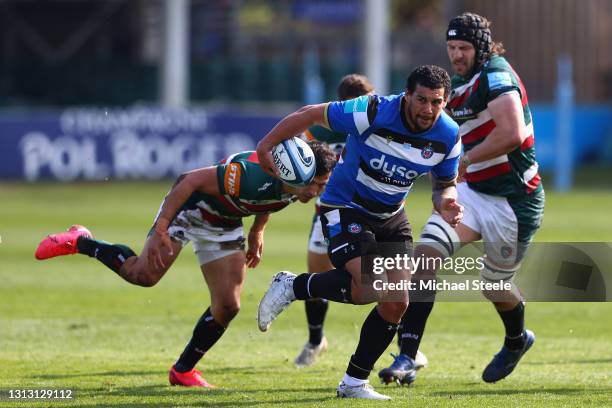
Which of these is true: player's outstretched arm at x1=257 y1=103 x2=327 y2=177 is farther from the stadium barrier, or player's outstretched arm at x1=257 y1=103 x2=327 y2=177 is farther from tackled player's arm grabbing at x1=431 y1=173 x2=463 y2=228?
the stadium barrier

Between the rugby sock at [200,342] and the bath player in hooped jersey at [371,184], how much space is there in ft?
2.22

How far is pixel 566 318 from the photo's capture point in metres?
12.5

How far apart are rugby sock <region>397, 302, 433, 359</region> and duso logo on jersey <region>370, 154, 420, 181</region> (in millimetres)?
1155

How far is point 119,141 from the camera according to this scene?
2788 cm

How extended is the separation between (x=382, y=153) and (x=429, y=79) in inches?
23.2

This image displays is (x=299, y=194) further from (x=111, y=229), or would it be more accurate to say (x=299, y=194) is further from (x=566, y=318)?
(x=111, y=229)

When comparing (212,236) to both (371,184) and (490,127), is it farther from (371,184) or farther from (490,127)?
(490,127)

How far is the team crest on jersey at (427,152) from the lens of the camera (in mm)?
7906

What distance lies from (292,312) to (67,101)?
2779 centimetres

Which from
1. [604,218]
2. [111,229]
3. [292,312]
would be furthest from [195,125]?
[292,312]

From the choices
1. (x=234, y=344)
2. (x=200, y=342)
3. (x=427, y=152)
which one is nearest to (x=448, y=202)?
(x=427, y=152)

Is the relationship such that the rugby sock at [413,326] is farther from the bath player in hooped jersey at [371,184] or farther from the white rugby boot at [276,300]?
the white rugby boot at [276,300]

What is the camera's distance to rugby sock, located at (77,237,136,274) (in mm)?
9055

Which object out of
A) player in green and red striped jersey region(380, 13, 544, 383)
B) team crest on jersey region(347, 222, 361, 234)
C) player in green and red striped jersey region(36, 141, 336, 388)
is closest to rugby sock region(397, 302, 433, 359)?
player in green and red striped jersey region(380, 13, 544, 383)
